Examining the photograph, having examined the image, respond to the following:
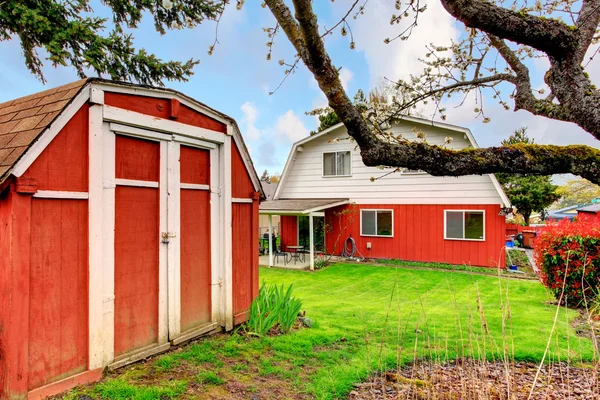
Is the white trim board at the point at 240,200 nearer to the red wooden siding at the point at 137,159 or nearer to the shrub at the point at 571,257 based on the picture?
the red wooden siding at the point at 137,159

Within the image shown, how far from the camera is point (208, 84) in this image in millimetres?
9703

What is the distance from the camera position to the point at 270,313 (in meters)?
4.92

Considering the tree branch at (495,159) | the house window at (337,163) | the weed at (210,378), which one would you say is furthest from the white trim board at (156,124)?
the house window at (337,163)

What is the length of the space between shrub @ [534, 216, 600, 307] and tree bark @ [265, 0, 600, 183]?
5.32m

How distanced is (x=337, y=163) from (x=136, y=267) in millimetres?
12154

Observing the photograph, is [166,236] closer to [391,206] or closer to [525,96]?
[525,96]

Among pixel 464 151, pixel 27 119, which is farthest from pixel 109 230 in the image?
pixel 464 151

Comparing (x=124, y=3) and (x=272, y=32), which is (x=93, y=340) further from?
(x=124, y=3)

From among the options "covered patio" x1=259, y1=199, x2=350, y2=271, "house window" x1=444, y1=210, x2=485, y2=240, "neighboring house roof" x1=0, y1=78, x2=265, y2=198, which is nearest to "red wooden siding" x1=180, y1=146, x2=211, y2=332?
"neighboring house roof" x1=0, y1=78, x2=265, y2=198

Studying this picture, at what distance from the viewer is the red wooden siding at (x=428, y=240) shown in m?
12.4

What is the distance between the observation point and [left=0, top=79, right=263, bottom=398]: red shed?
9.09 feet

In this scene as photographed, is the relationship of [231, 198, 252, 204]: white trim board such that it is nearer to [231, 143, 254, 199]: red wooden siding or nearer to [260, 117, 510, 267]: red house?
[231, 143, 254, 199]: red wooden siding

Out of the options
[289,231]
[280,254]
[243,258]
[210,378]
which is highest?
[243,258]

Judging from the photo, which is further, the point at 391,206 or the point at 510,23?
the point at 391,206
